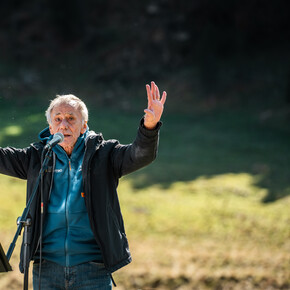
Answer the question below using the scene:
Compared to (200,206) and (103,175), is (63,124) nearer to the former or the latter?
(103,175)

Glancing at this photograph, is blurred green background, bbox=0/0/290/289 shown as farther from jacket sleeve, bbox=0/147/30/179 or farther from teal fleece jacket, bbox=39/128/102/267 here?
teal fleece jacket, bbox=39/128/102/267

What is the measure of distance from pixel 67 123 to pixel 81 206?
0.40 metres

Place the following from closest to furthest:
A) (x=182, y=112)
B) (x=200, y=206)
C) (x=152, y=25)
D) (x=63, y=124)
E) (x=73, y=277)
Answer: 1. (x=73, y=277)
2. (x=63, y=124)
3. (x=200, y=206)
4. (x=182, y=112)
5. (x=152, y=25)

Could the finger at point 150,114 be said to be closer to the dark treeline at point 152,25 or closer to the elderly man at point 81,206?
the elderly man at point 81,206


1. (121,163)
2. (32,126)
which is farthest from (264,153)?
(121,163)

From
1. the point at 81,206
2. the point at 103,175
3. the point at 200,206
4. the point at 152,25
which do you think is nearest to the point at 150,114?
the point at 103,175

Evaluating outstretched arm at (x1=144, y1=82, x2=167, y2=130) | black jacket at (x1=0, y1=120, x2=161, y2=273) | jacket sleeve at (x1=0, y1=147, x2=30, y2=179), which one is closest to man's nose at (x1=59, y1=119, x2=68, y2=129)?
black jacket at (x1=0, y1=120, x2=161, y2=273)

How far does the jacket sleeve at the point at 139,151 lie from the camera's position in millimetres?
2502

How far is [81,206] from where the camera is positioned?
255 centimetres

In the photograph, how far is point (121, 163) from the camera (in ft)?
8.56

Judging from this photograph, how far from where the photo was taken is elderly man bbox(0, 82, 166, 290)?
8.23 feet

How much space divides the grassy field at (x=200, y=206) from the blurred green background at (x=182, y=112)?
0.02 metres

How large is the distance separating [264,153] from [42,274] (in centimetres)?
958

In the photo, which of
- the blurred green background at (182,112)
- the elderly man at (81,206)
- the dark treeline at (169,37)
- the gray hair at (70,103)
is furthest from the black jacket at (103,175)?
the dark treeline at (169,37)
